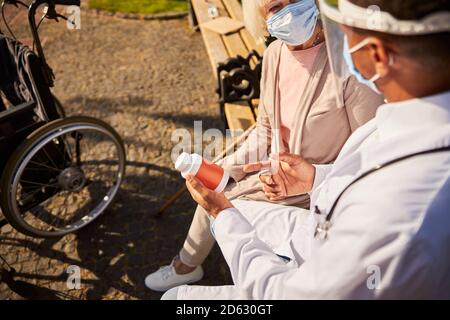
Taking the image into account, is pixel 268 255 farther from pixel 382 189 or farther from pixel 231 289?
pixel 382 189

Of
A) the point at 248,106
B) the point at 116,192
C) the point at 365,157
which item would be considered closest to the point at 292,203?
the point at 365,157

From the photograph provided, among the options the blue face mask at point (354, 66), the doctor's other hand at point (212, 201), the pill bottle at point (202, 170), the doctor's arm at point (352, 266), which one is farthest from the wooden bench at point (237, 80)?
the doctor's arm at point (352, 266)

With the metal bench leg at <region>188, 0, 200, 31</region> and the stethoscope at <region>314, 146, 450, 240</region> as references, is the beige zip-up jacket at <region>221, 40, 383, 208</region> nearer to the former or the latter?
the stethoscope at <region>314, 146, 450, 240</region>

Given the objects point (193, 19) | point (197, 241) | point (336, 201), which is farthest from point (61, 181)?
point (193, 19)

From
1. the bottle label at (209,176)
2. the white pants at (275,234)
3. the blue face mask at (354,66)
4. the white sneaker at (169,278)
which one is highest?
the blue face mask at (354,66)

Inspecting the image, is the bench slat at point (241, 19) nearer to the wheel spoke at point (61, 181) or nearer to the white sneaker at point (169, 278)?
the wheel spoke at point (61, 181)

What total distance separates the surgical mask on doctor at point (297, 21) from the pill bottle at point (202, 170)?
793 millimetres

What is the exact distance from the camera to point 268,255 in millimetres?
1481

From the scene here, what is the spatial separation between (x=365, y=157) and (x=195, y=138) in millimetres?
2974

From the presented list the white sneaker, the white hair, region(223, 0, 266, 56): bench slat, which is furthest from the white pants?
region(223, 0, 266, 56): bench slat

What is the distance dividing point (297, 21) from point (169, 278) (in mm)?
1873

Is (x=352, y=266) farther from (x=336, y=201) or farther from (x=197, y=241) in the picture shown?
(x=197, y=241)

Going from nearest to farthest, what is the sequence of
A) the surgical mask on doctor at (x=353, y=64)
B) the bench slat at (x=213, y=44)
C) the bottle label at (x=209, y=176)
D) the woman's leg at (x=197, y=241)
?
the surgical mask on doctor at (x=353, y=64), the bottle label at (x=209, y=176), the woman's leg at (x=197, y=241), the bench slat at (x=213, y=44)

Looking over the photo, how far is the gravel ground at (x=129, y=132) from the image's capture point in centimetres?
289
